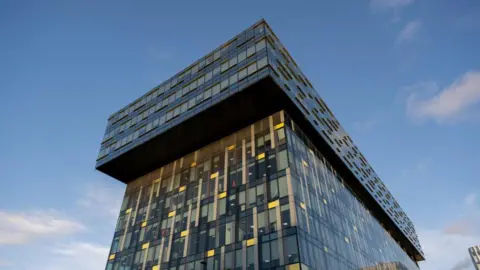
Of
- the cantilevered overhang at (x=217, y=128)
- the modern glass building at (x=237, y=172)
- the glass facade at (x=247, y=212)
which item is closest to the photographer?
the glass facade at (x=247, y=212)

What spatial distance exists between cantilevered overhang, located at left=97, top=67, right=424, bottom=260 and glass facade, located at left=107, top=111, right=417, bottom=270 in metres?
1.40

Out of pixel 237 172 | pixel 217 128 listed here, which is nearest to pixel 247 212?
pixel 237 172

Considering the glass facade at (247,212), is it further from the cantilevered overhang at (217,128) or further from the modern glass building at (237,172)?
the cantilevered overhang at (217,128)

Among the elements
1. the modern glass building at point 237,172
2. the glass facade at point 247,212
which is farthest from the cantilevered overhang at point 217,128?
the glass facade at point 247,212

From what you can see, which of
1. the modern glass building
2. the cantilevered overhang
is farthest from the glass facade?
the cantilevered overhang

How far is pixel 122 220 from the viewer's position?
60.9 m

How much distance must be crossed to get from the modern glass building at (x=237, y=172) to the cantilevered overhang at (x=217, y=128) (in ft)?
0.57

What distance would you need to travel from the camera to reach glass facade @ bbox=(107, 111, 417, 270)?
39.6m

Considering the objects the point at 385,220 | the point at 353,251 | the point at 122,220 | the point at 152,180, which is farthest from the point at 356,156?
the point at 122,220

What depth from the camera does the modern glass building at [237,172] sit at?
4144cm

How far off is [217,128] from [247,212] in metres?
15.6

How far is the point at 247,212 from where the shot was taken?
43.2 meters

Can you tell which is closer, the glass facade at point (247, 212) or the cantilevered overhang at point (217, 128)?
the glass facade at point (247, 212)

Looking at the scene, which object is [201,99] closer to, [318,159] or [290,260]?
[318,159]
